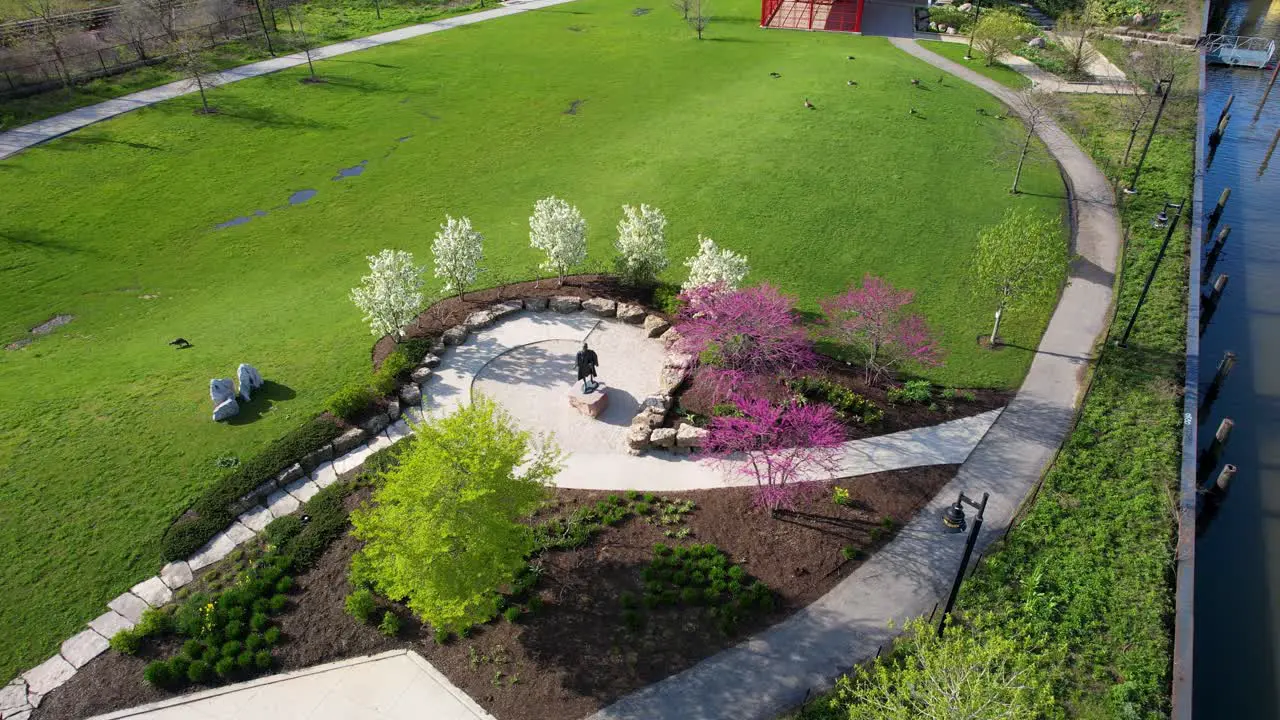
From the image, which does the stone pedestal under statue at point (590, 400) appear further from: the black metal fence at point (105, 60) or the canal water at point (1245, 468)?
the black metal fence at point (105, 60)

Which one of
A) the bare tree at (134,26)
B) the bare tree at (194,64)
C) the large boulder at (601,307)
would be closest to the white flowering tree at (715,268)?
the large boulder at (601,307)

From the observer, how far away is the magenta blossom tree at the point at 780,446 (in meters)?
21.4

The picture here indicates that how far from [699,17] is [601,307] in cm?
4591

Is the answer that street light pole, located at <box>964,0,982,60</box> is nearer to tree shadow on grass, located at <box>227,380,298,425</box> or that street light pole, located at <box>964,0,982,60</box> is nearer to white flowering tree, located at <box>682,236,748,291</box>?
white flowering tree, located at <box>682,236,748,291</box>

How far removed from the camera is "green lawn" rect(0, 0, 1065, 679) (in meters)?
23.7

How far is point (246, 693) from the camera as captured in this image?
18.1 meters

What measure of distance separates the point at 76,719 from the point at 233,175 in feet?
107

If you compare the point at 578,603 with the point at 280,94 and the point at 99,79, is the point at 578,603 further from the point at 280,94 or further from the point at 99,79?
the point at 99,79

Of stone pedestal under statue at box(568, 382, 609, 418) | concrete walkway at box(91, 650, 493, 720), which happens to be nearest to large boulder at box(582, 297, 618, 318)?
stone pedestal under statue at box(568, 382, 609, 418)

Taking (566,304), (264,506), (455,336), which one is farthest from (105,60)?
(264,506)

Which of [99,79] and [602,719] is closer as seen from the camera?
[602,719]

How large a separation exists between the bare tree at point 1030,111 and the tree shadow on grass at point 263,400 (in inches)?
1507

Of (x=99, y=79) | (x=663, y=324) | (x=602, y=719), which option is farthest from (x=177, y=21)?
(x=602, y=719)

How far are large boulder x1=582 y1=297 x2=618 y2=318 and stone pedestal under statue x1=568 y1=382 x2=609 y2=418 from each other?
519cm
